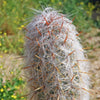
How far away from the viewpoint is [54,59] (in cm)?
212

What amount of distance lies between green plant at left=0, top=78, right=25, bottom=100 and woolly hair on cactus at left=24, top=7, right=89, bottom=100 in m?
0.84

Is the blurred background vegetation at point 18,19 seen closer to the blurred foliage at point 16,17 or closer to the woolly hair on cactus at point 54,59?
the blurred foliage at point 16,17

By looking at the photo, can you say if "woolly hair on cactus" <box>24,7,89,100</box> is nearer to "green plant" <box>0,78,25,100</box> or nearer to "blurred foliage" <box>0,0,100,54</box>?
"green plant" <box>0,78,25,100</box>

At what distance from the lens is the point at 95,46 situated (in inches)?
196

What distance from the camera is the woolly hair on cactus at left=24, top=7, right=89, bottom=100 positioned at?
2.13m

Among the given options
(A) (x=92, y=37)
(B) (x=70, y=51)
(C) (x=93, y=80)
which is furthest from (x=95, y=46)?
(B) (x=70, y=51)

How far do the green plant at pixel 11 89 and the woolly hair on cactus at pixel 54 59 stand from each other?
0.84 m

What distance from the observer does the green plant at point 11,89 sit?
118 inches

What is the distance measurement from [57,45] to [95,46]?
3028 mm

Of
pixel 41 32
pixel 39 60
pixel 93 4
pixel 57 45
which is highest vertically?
pixel 93 4

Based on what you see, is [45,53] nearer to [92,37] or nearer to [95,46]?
[95,46]

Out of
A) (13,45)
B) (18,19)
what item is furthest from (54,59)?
(18,19)

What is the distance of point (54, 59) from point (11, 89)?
1.31 metres

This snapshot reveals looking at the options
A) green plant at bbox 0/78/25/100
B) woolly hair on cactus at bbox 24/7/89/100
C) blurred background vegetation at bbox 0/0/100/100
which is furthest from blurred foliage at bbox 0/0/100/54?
woolly hair on cactus at bbox 24/7/89/100
